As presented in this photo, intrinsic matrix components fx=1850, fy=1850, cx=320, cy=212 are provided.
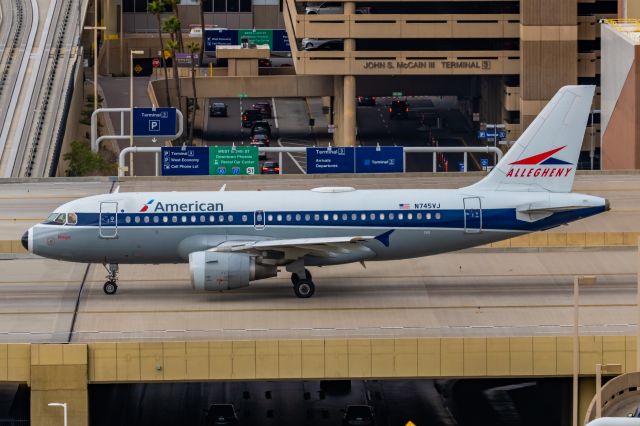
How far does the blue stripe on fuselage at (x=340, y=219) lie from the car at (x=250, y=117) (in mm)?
107030

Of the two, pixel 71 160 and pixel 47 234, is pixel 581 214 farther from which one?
pixel 71 160

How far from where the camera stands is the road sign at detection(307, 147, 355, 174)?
4402 inches

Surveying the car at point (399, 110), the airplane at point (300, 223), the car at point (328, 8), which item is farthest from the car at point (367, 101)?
the airplane at point (300, 223)

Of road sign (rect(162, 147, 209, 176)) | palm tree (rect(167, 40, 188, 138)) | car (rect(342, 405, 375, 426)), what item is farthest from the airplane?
palm tree (rect(167, 40, 188, 138))

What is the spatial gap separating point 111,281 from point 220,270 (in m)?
6.04

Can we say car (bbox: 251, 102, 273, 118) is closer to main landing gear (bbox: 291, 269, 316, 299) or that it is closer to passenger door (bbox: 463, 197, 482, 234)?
main landing gear (bbox: 291, 269, 316, 299)

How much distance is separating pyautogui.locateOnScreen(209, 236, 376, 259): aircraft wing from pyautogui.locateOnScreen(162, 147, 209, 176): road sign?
33.7m

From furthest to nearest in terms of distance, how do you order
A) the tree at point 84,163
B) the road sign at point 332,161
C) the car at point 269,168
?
the car at point 269,168, the tree at point 84,163, the road sign at point 332,161

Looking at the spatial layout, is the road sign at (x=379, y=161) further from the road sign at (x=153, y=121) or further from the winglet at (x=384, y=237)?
the winglet at (x=384, y=237)

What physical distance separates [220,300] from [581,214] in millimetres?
15962

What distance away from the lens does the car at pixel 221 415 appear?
76.8m

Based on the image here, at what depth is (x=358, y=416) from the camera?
77375mm

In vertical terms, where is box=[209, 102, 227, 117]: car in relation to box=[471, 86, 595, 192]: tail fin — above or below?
above

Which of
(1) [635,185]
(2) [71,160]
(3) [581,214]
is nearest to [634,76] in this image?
(1) [635,185]
